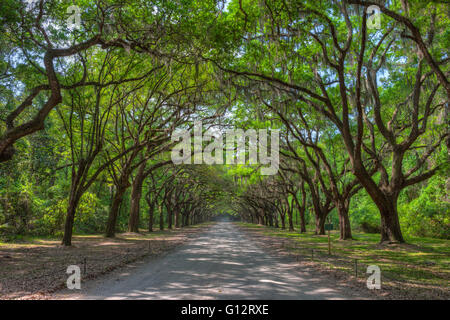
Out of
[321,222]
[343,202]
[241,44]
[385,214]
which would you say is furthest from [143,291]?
[321,222]

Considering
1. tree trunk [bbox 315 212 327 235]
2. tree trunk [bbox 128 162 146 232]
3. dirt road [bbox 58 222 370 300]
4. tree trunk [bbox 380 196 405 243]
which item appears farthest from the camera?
tree trunk [bbox 315 212 327 235]

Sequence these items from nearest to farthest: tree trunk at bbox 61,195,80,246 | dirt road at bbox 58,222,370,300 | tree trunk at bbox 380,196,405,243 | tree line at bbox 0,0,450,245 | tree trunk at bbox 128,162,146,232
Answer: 1. dirt road at bbox 58,222,370,300
2. tree line at bbox 0,0,450,245
3. tree trunk at bbox 380,196,405,243
4. tree trunk at bbox 61,195,80,246
5. tree trunk at bbox 128,162,146,232

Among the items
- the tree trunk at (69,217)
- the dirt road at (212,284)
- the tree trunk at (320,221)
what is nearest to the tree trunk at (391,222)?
the dirt road at (212,284)

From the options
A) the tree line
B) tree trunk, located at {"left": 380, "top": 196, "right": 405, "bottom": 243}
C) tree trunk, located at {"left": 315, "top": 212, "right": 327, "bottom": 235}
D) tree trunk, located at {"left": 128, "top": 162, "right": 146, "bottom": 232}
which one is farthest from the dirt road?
tree trunk, located at {"left": 315, "top": 212, "right": 327, "bottom": 235}

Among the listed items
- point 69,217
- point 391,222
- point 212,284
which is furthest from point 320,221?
point 212,284

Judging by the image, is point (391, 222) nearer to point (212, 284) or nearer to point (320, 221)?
point (212, 284)

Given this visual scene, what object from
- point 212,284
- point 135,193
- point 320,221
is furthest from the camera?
point 320,221

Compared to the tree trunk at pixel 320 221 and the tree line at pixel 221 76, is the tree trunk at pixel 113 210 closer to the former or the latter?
the tree line at pixel 221 76

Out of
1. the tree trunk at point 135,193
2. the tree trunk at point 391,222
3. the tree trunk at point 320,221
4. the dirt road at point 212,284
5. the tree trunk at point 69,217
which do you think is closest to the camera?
the dirt road at point 212,284

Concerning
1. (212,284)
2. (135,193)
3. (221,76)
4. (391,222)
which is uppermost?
(221,76)

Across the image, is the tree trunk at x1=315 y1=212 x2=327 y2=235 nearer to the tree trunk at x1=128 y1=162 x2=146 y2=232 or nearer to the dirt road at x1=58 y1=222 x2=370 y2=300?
the tree trunk at x1=128 y1=162 x2=146 y2=232

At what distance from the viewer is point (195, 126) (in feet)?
68.9

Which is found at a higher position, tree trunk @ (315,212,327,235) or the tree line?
the tree line

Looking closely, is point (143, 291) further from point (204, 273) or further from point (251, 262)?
point (251, 262)
